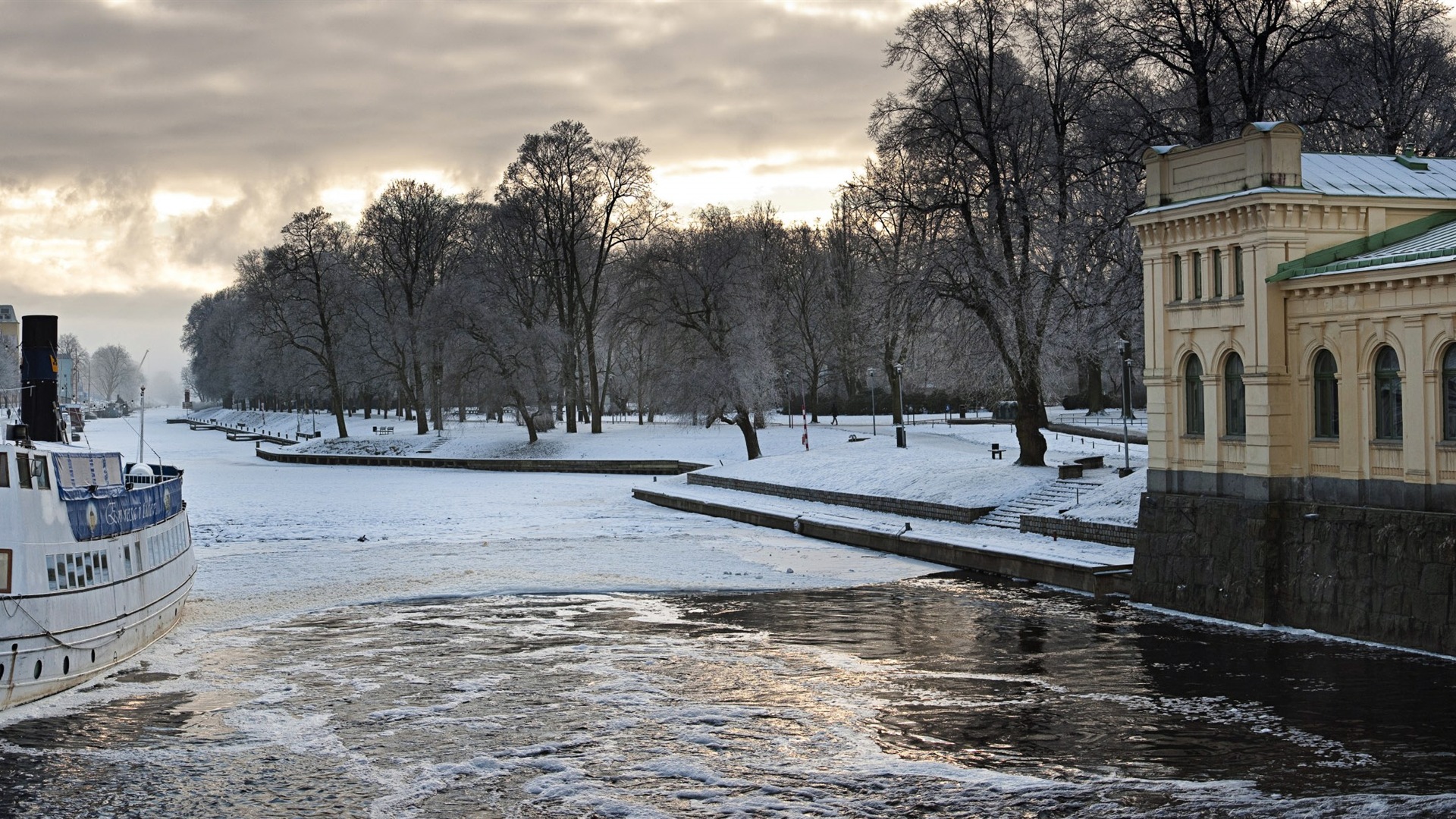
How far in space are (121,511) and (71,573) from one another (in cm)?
327

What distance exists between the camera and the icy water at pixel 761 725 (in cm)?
1620

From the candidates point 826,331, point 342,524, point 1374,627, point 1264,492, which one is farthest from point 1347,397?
point 826,331

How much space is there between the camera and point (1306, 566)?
85.1 ft

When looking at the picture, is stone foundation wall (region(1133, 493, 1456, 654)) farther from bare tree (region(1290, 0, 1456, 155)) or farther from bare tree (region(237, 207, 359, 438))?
bare tree (region(237, 207, 359, 438))

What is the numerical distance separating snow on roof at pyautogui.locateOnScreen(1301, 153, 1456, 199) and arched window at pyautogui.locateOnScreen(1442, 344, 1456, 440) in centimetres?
471

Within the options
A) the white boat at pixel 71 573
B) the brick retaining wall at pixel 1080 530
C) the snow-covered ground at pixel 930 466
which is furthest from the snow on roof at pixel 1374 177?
the white boat at pixel 71 573

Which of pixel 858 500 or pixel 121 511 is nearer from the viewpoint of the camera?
pixel 121 511

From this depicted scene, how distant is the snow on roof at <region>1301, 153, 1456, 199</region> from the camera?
90.7 feet

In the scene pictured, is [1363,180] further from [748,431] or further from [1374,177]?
[748,431]

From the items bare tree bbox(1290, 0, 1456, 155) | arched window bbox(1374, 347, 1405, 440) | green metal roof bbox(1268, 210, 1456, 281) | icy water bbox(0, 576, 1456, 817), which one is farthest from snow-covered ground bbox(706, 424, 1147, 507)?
arched window bbox(1374, 347, 1405, 440)

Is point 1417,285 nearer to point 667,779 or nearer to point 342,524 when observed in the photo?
point 667,779

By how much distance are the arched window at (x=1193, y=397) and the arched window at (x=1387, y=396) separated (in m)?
4.28

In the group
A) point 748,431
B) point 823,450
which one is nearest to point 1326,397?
point 823,450

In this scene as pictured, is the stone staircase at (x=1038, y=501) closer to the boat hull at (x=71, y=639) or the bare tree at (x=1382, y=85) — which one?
the bare tree at (x=1382, y=85)
